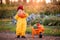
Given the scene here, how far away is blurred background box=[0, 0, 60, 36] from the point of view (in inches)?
66.0

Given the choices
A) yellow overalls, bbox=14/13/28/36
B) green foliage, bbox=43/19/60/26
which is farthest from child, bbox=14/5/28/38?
green foliage, bbox=43/19/60/26

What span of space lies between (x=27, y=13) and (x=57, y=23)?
341mm

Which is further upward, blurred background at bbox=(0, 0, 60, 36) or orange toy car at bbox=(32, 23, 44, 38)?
blurred background at bbox=(0, 0, 60, 36)

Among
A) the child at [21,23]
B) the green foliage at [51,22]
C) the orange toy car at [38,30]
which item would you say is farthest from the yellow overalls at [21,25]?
the green foliage at [51,22]

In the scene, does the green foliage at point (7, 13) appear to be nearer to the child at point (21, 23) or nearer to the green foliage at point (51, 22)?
the child at point (21, 23)

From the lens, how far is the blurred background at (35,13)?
1.68 metres

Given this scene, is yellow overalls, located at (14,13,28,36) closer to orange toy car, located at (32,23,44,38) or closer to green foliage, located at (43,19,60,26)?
orange toy car, located at (32,23,44,38)

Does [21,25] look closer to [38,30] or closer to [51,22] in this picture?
[38,30]

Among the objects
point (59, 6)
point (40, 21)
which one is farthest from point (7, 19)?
point (59, 6)

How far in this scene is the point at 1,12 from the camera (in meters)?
1.70

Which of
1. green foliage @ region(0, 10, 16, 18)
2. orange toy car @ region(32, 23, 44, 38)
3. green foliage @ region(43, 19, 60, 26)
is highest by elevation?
green foliage @ region(0, 10, 16, 18)

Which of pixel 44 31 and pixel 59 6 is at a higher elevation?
pixel 59 6

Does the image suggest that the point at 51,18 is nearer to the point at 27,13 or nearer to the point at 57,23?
the point at 57,23

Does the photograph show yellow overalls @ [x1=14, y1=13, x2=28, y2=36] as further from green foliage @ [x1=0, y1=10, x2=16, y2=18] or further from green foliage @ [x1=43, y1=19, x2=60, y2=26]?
green foliage @ [x1=43, y1=19, x2=60, y2=26]
